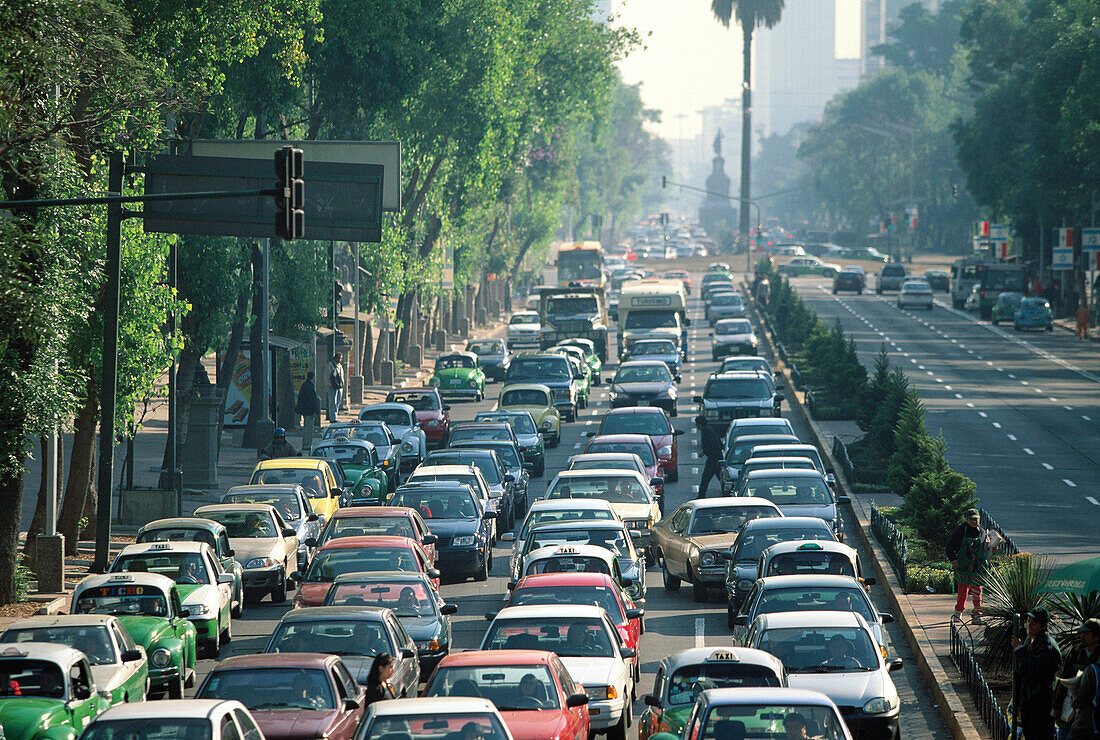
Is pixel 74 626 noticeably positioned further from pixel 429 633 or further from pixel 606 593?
pixel 606 593

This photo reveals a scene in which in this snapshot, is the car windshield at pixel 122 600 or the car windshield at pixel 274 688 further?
the car windshield at pixel 122 600

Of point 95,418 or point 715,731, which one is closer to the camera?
point 715,731

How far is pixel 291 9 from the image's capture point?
3372 cm

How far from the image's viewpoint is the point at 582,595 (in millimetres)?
17844

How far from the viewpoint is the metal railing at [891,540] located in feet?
79.5

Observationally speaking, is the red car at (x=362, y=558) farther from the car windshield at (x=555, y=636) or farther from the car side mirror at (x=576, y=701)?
the car side mirror at (x=576, y=701)

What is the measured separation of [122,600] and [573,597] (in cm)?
523

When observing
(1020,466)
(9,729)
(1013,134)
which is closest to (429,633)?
(9,729)

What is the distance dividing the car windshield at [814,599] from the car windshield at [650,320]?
4328cm

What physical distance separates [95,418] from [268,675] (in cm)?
1461

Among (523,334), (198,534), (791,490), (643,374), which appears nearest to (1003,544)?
(791,490)

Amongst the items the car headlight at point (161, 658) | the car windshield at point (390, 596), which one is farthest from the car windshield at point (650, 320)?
the car headlight at point (161, 658)

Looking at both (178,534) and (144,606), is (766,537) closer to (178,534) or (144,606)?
(178,534)

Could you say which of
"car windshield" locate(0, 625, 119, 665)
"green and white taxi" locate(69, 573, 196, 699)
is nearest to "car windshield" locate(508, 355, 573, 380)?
"green and white taxi" locate(69, 573, 196, 699)
